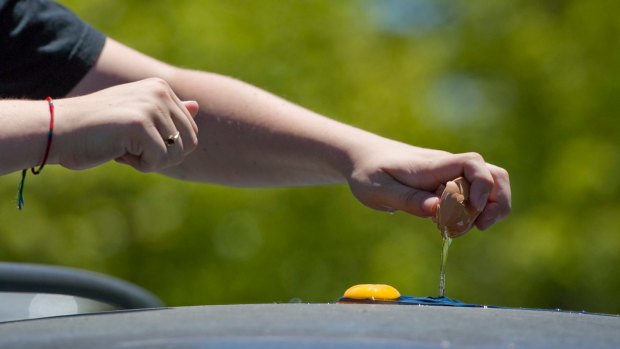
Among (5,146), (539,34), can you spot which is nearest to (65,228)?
(539,34)

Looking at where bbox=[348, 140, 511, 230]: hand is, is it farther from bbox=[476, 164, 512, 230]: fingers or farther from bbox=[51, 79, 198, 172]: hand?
bbox=[51, 79, 198, 172]: hand

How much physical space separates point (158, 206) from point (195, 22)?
4.65 feet

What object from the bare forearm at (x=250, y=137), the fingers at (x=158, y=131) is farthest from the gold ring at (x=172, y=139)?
the bare forearm at (x=250, y=137)

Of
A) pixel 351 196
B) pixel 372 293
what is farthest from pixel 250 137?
pixel 351 196

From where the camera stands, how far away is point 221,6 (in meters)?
8.88

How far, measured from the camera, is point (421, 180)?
2.41 meters

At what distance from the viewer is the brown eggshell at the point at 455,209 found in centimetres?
229

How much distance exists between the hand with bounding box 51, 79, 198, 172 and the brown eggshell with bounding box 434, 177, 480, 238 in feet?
1.75

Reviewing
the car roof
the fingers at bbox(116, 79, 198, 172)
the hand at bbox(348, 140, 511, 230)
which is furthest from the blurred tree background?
the car roof

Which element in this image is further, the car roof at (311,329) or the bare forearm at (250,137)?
the bare forearm at (250,137)

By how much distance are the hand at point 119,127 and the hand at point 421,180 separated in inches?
19.3

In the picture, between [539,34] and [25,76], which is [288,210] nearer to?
[539,34]

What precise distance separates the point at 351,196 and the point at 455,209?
20.3 feet

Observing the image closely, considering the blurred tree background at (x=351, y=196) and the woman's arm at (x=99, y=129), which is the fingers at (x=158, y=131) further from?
the blurred tree background at (x=351, y=196)
